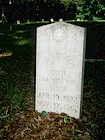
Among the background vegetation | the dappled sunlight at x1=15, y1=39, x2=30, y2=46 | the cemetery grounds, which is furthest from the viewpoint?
the background vegetation

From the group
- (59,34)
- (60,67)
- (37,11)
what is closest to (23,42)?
(60,67)

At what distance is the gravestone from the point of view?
4484 millimetres

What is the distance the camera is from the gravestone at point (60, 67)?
4.48 m

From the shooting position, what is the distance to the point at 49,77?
189 inches

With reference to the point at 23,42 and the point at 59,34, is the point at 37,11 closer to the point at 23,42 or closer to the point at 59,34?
the point at 23,42

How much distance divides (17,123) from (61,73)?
1.04m

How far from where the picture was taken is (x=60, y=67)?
4664 millimetres

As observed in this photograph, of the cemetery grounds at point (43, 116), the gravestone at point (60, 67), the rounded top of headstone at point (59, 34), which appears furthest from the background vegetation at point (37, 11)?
the rounded top of headstone at point (59, 34)

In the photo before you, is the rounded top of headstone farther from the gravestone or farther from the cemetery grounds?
the cemetery grounds

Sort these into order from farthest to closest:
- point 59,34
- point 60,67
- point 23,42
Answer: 1. point 23,42
2. point 60,67
3. point 59,34

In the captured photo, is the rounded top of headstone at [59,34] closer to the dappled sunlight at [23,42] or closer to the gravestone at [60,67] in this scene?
the gravestone at [60,67]

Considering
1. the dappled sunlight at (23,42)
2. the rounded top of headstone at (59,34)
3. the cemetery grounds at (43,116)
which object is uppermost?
the rounded top of headstone at (59,34)

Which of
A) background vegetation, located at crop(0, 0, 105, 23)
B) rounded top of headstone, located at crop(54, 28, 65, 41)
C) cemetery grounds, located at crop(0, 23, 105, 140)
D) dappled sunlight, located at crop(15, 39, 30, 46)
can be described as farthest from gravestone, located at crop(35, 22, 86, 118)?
background vegetation, located at crop(0, 0, 105, 23)

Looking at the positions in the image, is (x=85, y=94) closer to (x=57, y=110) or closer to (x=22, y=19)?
(x=57, y=110)
